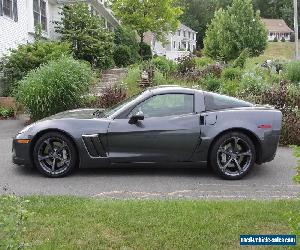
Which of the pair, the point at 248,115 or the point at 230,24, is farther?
the point at 230,24

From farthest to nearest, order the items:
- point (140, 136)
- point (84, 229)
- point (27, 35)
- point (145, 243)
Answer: point (27, 35), point (140, 136), point (84, 229), point (145, 243)

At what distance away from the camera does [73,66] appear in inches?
513

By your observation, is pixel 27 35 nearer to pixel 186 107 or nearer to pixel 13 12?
pixel 13 12

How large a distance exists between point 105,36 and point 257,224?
782 inches

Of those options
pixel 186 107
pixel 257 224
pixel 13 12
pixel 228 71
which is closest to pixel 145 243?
pixel 257 224

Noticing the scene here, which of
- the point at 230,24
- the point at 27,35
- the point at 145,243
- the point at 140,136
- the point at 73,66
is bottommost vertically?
the point at 145,243

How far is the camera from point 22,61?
16.1 m

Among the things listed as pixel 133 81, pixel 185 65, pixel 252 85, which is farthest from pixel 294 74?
pixel 133 81

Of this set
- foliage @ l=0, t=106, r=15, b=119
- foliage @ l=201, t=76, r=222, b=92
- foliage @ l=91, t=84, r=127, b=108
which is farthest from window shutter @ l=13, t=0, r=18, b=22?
foliage @ l=201, t=76, r=222, b=92

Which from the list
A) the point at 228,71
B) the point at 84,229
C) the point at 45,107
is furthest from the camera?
the point at 228,71

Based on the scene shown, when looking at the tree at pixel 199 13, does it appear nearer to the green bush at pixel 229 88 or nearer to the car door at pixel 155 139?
the green bush at pixel 229 88

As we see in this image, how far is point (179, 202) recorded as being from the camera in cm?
569

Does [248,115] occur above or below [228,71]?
below

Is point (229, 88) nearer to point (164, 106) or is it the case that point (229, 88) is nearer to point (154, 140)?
point (164, 106)
